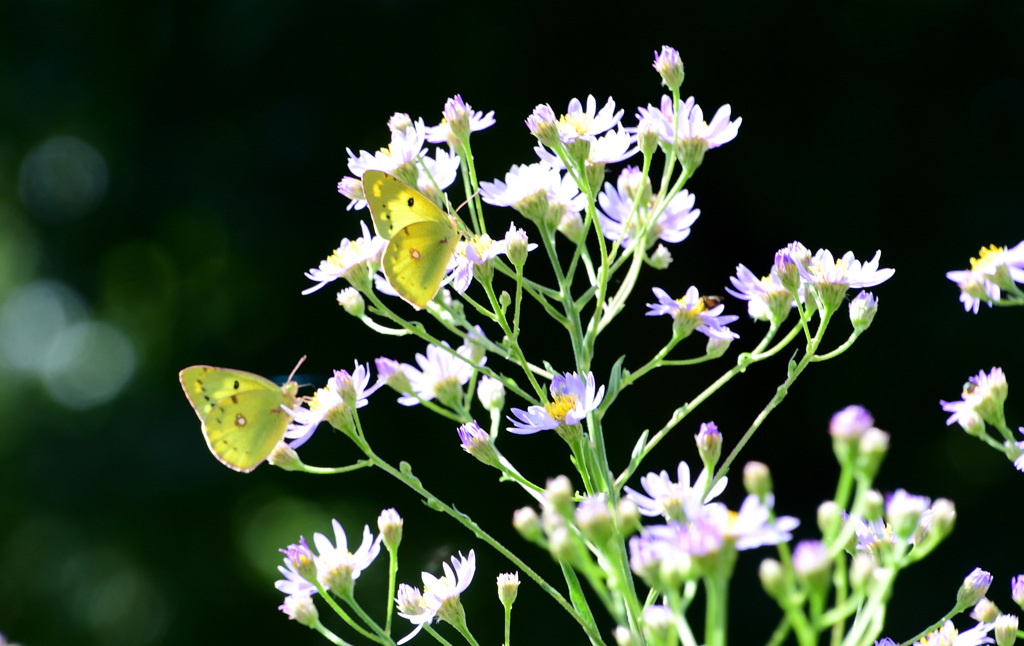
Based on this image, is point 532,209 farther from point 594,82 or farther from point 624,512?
point 594,82

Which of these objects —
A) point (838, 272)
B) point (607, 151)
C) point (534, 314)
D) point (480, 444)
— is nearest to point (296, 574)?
point (480, 444)

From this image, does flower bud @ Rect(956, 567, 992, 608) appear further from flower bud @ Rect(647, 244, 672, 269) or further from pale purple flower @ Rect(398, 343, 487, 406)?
pale purple flower @ Rect(398, 343, 487, 406)

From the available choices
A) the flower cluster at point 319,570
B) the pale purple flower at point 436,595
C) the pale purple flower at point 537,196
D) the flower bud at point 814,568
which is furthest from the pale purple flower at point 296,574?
the flower bud at point 814,568

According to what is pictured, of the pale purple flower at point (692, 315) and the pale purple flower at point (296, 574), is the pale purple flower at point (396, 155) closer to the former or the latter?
the pale purple flower at point (692, 315)

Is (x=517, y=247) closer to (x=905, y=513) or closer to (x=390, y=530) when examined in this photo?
(x=390, y=530)

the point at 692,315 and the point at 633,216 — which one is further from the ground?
the point at 633,216

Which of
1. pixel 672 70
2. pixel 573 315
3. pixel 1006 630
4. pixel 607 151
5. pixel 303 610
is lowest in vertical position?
pixel 303 610
